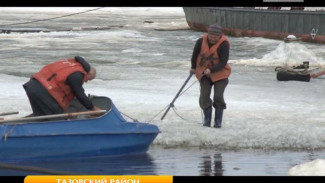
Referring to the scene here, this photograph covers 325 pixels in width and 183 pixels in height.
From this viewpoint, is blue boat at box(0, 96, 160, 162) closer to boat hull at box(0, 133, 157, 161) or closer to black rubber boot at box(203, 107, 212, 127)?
boat hull at box(0, 133, 157, 161)

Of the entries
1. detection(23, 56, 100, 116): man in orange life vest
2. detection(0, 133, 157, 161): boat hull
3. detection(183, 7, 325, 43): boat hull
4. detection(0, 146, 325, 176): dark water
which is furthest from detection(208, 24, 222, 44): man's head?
detection(183, 7, 325, 43): boat hull

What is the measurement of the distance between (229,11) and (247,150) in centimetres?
2980

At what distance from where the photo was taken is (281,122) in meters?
11.7

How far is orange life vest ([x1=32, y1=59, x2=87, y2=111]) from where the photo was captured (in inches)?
365

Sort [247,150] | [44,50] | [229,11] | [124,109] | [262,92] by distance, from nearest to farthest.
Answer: [247,150], [124,109], [262,92], [44,50], [229,11]

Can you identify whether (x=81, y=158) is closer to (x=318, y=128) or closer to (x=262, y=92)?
(x=318, y=128)

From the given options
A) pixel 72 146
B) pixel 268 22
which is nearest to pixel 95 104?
pixel 72 146

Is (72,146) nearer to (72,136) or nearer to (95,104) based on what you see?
(72,136)

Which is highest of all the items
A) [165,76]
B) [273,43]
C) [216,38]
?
[216,38]

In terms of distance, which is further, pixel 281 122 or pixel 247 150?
pixel 281 122

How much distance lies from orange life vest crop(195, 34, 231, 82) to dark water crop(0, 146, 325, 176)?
1192mm

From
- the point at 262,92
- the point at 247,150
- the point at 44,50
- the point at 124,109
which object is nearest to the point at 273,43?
the point at 44,50

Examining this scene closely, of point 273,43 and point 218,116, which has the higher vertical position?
point 218,116

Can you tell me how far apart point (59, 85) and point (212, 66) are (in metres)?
2.47
